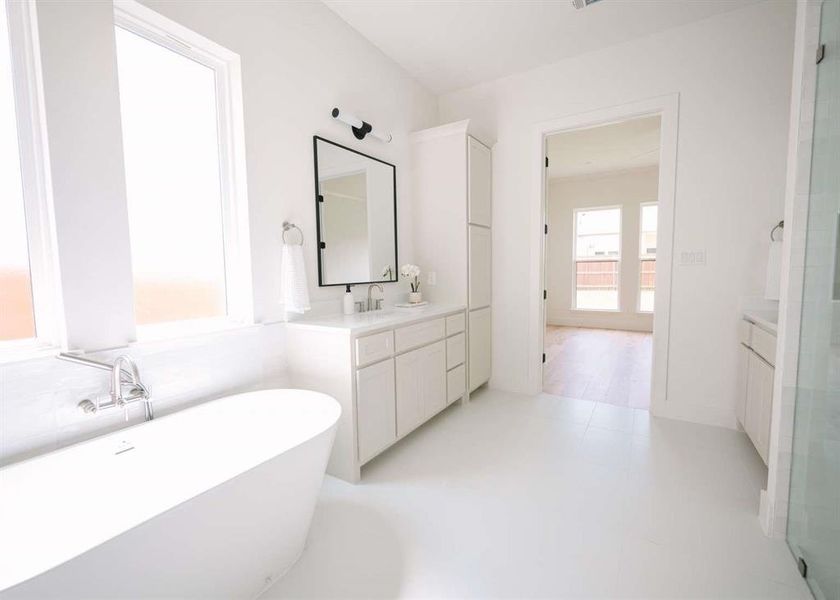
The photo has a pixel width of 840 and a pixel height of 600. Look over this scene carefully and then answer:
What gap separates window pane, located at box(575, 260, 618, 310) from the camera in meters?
6.96

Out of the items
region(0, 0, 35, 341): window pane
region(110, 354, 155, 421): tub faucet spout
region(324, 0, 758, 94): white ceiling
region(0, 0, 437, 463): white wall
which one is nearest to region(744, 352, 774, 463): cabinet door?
region(324, 0, 758, 94): white ceiling

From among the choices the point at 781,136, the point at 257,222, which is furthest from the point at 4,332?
the point at 781,136

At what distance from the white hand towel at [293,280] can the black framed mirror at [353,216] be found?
266mm

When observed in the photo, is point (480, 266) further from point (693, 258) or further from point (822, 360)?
point (822, 360)

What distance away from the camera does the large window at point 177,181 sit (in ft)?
5.92

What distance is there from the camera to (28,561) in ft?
4.00

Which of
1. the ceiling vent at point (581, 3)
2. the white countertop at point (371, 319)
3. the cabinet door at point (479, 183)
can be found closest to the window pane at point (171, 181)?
the white countertop at point (371, 319)

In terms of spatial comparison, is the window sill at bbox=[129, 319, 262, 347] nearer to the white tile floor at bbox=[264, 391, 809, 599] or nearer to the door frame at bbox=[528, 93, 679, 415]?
the white tile floor at bbox=[264, 391, 809, 599]

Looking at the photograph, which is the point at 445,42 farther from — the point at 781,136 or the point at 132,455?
the point at 132,455

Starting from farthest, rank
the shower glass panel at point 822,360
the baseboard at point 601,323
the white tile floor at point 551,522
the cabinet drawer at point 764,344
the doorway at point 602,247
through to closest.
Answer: the baseboard at point 601,323 → the doorway at point 602,247 → the cabinet drawer at point 764,344 → the white tile floor at point 551,522 → the shower glass panel at point 822,360

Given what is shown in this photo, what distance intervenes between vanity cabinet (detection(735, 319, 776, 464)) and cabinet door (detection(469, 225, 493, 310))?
6.26 ft

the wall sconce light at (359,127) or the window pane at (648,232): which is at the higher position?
the wall sconce light at (359,127)

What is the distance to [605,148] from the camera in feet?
17.4

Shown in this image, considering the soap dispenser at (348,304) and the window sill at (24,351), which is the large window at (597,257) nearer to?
the soap dispenser at (348,304)
